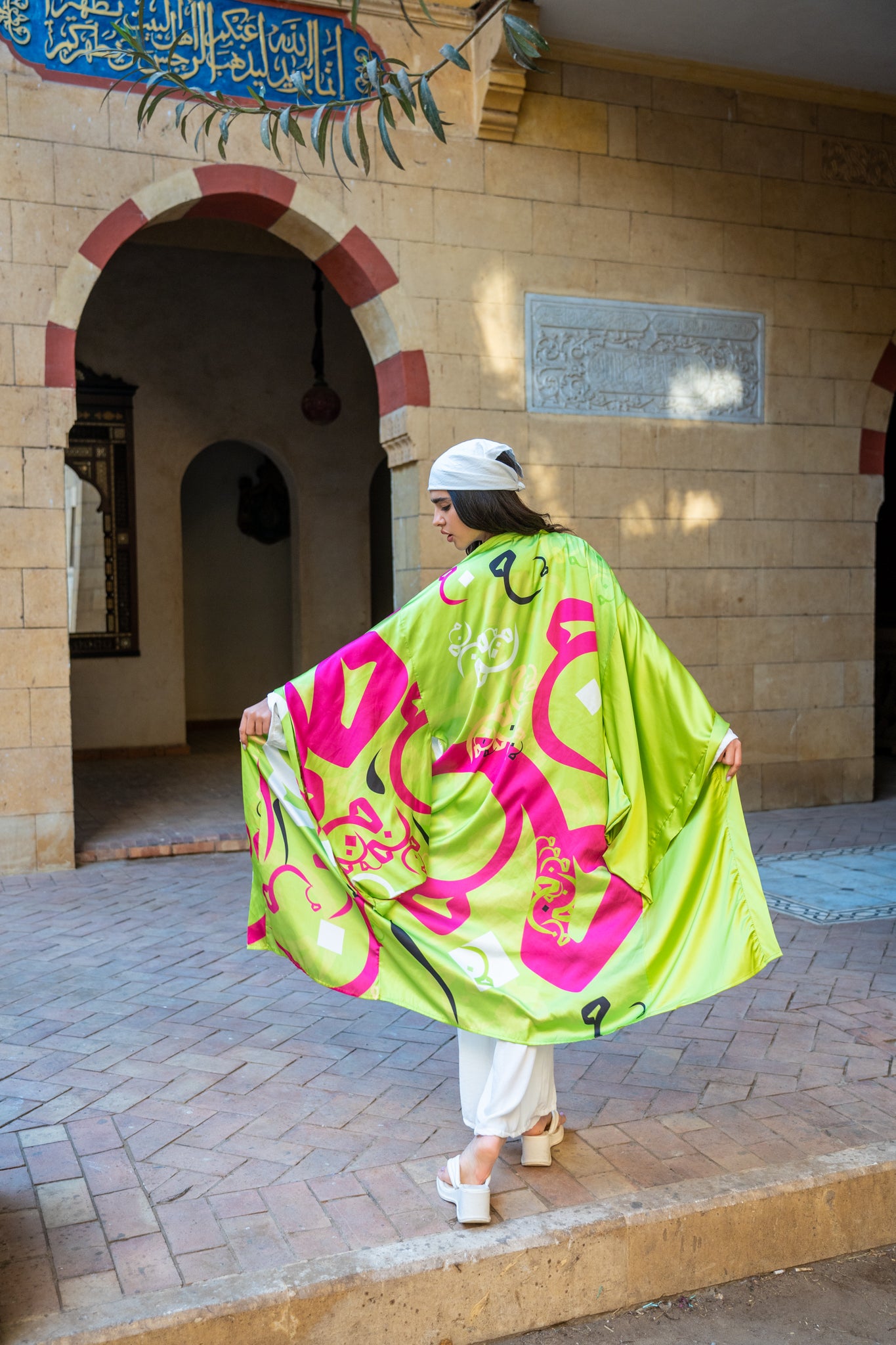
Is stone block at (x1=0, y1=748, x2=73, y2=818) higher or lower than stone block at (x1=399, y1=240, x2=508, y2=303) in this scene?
lower

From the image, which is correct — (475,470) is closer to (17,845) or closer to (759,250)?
(17,845)

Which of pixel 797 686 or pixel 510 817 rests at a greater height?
pixel 510 817

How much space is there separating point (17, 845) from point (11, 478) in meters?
1.79

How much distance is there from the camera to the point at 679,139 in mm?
7098

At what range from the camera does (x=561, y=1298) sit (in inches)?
95.3

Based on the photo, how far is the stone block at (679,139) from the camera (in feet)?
23.0

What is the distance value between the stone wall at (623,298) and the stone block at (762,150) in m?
0.01

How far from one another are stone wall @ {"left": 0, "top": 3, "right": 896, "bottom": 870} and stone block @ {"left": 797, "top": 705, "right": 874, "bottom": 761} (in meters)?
0.02

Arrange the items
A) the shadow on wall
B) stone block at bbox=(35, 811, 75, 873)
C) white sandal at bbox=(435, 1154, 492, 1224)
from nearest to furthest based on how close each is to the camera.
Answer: white sandal at bbox=(435, 1154, 492, 1224), stone block at bbox=(35, 811, 75, 873), the shadow on wall

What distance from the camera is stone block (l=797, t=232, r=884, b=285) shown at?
24.5 feet

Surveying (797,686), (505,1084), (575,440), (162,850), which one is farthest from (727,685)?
(505,1084)

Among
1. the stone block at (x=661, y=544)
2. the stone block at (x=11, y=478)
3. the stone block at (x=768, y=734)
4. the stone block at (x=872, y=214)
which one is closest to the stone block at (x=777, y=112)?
the stone block at (x=872, y=214)

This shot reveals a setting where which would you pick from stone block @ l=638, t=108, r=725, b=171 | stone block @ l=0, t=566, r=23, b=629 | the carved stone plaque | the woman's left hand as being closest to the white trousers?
the woman's left hand

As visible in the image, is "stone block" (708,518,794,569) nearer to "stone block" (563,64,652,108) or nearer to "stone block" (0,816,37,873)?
"stone block" (563,64,652,108)
